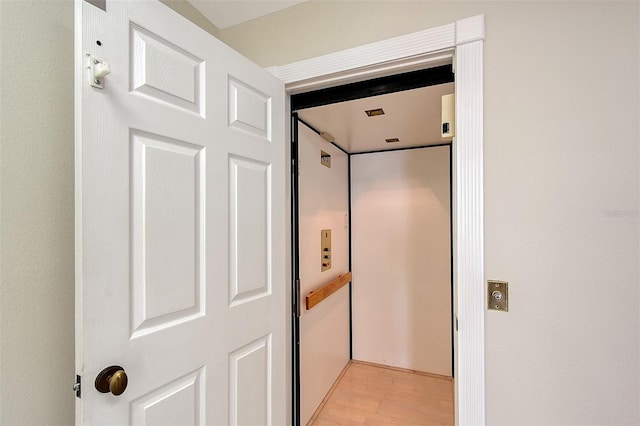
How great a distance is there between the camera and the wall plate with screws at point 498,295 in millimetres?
1053

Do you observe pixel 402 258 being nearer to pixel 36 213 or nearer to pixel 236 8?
pixel 236 8

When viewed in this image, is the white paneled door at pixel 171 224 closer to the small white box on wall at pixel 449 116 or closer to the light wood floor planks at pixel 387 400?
the small white box on wall at pixel 449 116

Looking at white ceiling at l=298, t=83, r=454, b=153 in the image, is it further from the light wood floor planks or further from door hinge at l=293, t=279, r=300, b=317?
the light wood floor planks

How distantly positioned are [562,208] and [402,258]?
1763 millimetres

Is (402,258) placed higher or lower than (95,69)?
lower

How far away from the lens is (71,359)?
0.89m

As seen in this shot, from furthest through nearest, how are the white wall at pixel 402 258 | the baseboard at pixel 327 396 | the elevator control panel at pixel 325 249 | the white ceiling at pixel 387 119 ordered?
the white wall at pixel 402 258, the elevator control panel at pixel 325 249, the baseboard at pixel 327 396, the white ceiling at pixel 387 119

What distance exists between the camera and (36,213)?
0.82 metres

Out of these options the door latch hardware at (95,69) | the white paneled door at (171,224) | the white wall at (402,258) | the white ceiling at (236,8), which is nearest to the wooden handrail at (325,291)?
the white wall at (402,258)

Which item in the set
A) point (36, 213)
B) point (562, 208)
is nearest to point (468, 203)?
point (562, 208)

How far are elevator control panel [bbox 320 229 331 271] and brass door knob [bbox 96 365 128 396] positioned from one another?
149 cm

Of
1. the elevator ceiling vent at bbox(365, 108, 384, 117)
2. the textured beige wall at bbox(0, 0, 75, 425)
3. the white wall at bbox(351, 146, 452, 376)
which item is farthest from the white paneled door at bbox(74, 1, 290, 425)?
the white wall at bbox(351, 146, 452, 376)

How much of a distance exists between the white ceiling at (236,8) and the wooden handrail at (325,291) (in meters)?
1.56

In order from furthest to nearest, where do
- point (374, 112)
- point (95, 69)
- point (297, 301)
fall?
point (374, 112)
point (297, 301)
point (95, 69)
